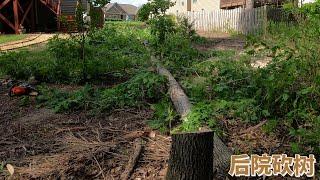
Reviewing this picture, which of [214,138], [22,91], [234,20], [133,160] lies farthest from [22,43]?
[214,138]

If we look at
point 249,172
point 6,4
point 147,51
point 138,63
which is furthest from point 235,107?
point 6,4

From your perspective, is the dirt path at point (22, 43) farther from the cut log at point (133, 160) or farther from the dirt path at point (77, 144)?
the cut log at point (133, 160)

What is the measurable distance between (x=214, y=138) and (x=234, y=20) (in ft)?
52.6

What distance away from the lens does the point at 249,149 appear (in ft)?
12.9

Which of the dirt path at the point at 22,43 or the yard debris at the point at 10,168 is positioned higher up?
the dirt path at the point at 22,43

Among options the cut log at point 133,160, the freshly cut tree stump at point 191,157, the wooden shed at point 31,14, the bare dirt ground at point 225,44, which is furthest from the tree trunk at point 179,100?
the wooden shed at point 31,14

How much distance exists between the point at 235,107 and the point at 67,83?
156 inches

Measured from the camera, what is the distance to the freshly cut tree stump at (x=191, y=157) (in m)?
2.98

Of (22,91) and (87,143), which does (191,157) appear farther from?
(22,91)

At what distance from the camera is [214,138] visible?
3.93 m

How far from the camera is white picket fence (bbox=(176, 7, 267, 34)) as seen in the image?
1621 centimetres

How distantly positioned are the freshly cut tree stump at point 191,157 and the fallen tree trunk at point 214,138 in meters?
0.28

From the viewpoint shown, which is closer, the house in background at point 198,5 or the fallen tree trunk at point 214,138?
the fallen tree trunk at point 214,138

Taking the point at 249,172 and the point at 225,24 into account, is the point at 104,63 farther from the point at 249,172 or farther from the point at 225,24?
the point at 225,24
